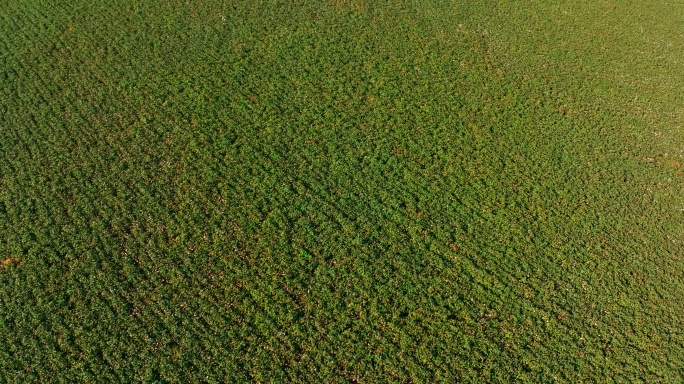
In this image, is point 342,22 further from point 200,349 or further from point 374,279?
point 200,349

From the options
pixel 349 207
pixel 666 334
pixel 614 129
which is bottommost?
pixel 666 334

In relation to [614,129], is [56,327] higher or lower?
lower

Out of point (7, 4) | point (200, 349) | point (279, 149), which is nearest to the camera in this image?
point (200, 349)

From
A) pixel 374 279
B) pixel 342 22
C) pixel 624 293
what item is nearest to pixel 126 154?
pixel 374 279

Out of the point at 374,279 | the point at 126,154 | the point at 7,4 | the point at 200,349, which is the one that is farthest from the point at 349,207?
the point at 7,4

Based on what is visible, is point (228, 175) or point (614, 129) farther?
point (614, 129)

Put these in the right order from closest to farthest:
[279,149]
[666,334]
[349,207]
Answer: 1. [666,334]
2. [349,207]
3. [279,149]
